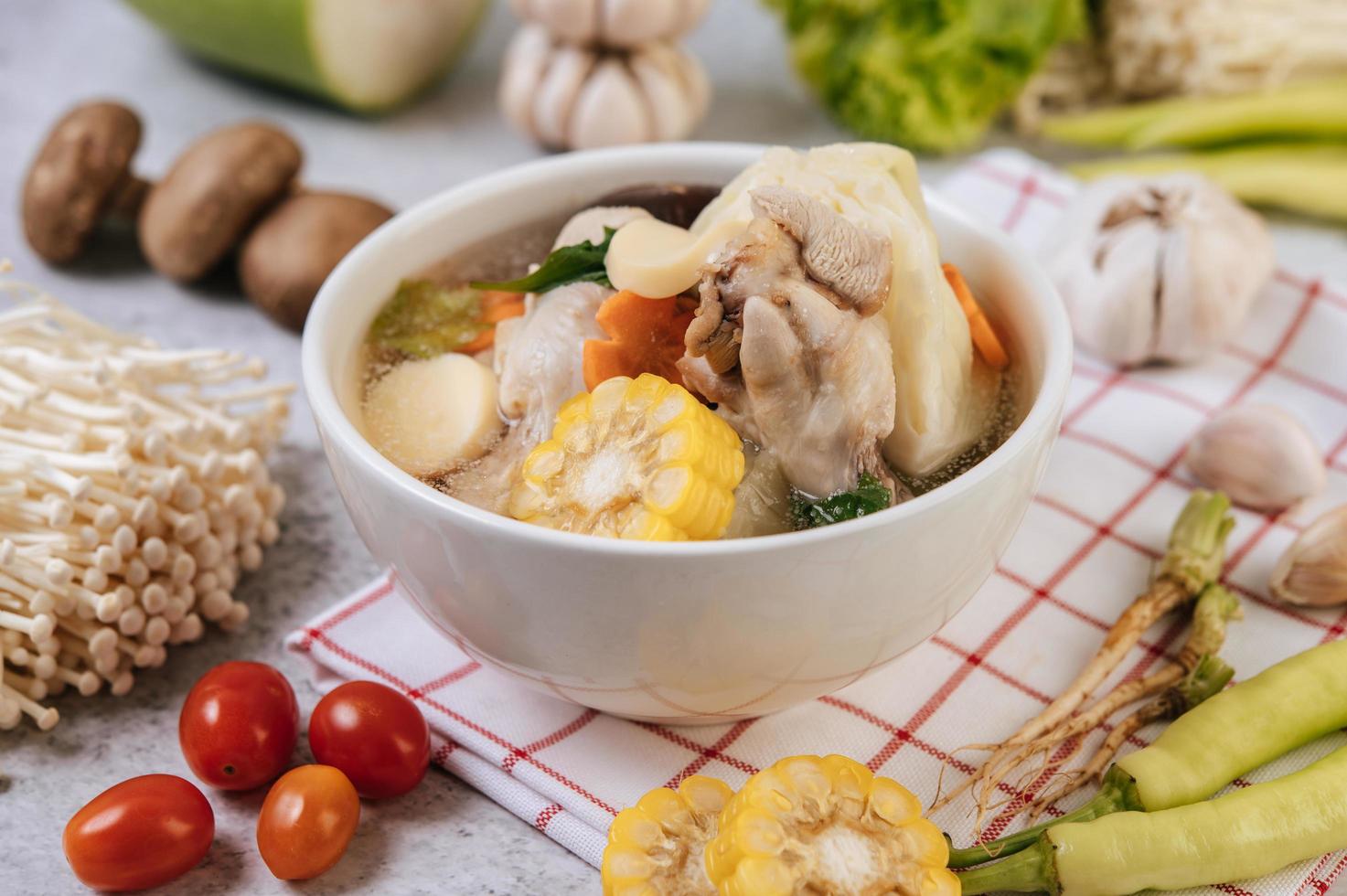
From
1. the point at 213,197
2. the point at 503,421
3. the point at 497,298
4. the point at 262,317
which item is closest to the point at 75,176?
the point at 213,197

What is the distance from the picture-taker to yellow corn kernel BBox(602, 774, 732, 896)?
1.27m

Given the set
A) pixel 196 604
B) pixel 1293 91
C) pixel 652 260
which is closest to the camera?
pixel 652 260

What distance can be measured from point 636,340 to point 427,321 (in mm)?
398

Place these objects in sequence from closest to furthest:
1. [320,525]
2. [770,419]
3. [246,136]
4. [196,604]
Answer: [770,419], [196,604], [320,525], [246,136]

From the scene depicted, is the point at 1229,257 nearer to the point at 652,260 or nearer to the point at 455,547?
the point at 652,260

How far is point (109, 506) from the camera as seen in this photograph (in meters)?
1.68

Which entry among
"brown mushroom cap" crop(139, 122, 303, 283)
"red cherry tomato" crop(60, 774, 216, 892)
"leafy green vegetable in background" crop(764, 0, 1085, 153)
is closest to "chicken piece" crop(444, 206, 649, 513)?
"red cherry tomato" crop(60, 774, 216, 892)

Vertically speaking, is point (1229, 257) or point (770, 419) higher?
point (770, 419)

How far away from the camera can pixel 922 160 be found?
10.4 ft

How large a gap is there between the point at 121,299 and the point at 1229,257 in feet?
6.86

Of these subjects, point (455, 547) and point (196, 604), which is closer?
point (455, 547)

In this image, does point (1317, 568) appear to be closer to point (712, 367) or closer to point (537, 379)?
point (712, 367)

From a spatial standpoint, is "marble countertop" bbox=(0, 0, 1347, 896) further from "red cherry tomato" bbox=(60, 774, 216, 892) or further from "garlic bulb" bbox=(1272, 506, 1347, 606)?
"garlic bulb" bbox=(1272, 506, 1347, 606)

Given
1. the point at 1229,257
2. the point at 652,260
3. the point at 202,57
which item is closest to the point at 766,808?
the point at 652,260
